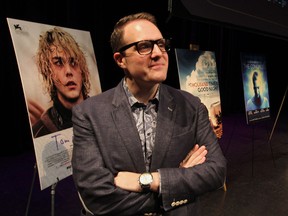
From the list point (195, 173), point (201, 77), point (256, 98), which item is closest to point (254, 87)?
point (256, 98)

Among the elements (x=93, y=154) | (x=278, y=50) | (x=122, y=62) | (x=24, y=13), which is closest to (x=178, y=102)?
(x=122, y=62)

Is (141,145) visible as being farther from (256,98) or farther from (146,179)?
(256,98)

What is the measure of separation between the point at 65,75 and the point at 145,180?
101cm

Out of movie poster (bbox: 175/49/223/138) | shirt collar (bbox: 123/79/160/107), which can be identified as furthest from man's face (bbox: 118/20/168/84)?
movie poster (bbox: 175/49/223/138)

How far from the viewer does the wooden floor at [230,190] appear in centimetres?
262

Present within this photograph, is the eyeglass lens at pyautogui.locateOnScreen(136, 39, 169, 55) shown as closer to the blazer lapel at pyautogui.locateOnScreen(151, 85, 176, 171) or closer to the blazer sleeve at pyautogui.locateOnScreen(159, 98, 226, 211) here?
the blazer lapel at pyautogui.locateOnScreen(151, 85, 176, 171)

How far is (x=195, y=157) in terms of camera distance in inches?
52.7

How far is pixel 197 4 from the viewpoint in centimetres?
147

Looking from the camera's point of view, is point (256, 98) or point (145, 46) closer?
point (145, 46)

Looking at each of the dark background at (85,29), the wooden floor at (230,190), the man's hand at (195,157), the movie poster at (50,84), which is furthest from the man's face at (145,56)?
the wooden floor at (230,190)

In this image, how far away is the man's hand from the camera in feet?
4.37

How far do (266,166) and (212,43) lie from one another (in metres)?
4.17

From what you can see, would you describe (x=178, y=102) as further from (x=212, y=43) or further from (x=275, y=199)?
(x=212, y=43)

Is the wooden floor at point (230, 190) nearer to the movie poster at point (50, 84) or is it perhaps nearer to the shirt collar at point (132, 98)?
the movie poster at point (50, 84)
